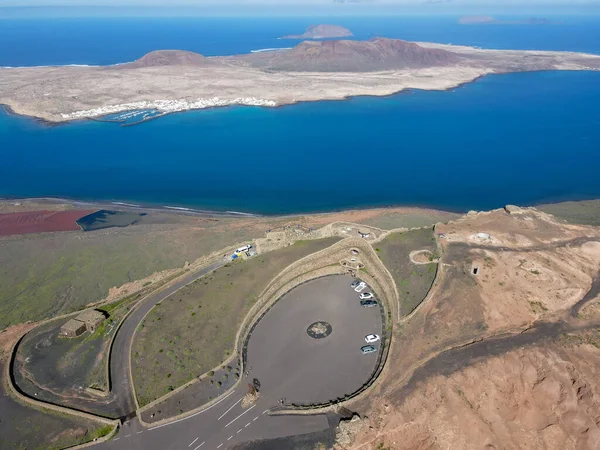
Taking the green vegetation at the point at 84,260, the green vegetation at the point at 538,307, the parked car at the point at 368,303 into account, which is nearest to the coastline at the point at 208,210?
the green vegetation at the point at 84,260

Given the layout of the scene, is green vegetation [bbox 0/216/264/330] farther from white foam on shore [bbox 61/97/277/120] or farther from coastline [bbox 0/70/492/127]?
white foam on shore [bbox 61/97/277/120]

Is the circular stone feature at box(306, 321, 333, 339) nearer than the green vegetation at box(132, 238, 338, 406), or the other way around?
the green vegetation at box(132, 238, 338, 406)

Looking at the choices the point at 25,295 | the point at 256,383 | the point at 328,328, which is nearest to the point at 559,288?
the point at 328,328

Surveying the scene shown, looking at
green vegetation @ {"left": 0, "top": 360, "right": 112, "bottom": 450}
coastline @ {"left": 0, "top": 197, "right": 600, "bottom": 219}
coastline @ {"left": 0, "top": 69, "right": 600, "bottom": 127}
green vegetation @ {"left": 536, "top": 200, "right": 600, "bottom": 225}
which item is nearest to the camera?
green vegetation @ {"left": 0, "top": 360, "right": 112, "bottom": 450}

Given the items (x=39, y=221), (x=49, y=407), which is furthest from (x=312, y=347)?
(x=39, y=221)

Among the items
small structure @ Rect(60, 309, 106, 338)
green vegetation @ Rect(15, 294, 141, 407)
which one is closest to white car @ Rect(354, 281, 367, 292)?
green vegetation @ Rect(15, 294, 141, 407)

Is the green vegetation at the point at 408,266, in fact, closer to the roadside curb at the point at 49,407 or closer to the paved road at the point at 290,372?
the paved road at the point at 290,372

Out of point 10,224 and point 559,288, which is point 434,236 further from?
point 10,224
